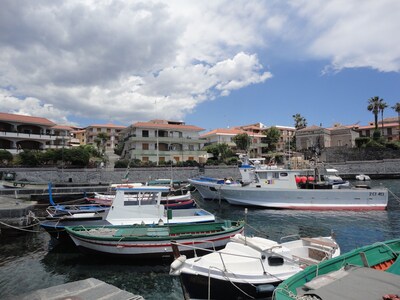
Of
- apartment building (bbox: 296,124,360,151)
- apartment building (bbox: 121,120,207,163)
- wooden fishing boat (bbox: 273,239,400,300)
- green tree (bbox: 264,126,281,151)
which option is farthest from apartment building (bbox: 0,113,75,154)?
apartment building (bbox: 296,124,360,151)

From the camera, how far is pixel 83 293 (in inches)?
179

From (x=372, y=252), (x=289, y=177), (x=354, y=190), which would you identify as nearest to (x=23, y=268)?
(x=372, y=252)

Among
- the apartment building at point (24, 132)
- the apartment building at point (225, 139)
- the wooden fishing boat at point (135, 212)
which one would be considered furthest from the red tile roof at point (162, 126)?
the wooden fishing boat at point (135, 212)

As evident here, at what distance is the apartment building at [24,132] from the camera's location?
53775 mm

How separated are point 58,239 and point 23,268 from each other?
8.17 ft

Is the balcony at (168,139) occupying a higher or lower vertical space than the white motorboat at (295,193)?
higher

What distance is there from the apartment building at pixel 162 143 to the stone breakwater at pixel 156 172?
8.30 m

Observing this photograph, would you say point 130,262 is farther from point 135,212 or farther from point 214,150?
point 214,150

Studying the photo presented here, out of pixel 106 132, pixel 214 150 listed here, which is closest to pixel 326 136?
pixel 214 150

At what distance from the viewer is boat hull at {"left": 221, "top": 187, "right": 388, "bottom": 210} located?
2533 centimetres

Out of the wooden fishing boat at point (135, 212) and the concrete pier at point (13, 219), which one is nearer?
the wooden fishing boat at point (135, 212)

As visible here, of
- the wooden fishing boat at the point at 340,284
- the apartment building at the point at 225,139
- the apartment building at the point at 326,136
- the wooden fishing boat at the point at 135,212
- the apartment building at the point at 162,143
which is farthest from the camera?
the apartment building at the point at 326,136

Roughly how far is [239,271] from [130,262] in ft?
21.5

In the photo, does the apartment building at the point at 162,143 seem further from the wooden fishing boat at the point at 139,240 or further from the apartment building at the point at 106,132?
the wooden fishing boat at the point at 139,240
